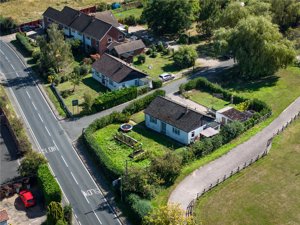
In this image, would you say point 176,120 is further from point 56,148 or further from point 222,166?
point 56,148

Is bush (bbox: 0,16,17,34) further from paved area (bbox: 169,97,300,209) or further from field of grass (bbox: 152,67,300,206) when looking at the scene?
paved area (bbox: 169,97,300,209)

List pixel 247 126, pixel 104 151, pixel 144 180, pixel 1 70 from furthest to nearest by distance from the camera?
pixel 1 70 < pixel 247 126 < pixel 104 151 < pixel 144 180

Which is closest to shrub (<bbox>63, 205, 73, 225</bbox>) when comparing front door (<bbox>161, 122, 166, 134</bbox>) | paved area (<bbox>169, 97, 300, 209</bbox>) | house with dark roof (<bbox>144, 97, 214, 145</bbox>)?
paved area (<bbox>169, 97, 300, 209</bbox>)

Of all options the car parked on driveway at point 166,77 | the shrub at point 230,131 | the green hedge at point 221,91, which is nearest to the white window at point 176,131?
the shrub at point 230,131

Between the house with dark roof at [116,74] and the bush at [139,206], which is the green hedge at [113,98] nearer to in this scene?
the house with dark roof at [116,74]

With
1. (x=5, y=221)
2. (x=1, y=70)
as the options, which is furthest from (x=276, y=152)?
(x=1, y=70)

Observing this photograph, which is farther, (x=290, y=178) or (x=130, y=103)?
(x=130, y=103)

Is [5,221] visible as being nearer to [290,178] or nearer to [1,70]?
[290,178]
